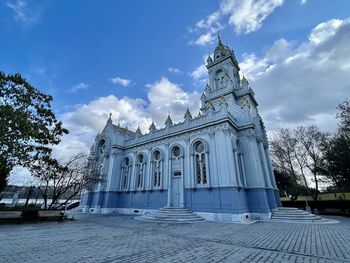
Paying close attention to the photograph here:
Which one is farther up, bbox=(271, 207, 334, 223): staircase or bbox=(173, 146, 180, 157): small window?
bbox=(173, 146, 180, 157): small window

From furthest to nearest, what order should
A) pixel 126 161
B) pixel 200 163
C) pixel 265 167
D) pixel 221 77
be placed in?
1. pixel 221 77
2. pixel 126 161
3. pixel 265 167
4. pixel 200 163

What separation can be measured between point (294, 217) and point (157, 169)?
14394 millimetres

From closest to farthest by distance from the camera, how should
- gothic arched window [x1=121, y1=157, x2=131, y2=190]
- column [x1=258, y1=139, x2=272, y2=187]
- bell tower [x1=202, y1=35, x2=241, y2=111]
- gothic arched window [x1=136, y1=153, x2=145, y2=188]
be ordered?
column [x1=258, y1=139, x2=272, y2=187], gothic arched window [x1=136, y1=153, x2=145, y2=188], gothic arched window [x1=121, y1=157, x2=131, y2=190], bell tower [x1=202, y1=35, x2=241, y2=111]

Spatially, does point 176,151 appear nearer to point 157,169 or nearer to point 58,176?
point 157,169

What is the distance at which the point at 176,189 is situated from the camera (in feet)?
63.5

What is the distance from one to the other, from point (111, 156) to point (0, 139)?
552 inches

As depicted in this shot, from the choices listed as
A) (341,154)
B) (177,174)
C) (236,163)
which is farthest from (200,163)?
(341,154)

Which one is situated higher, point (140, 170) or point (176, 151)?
point (176, 151)

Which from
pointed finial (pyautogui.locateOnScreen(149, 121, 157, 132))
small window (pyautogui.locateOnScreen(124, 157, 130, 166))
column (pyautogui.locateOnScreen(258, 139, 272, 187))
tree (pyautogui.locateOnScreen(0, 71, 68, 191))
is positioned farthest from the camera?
small window (pyautogui.locateOnScreen(124, 157, 130, 166))

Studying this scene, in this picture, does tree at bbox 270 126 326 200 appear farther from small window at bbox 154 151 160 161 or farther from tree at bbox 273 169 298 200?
small window at bbox 154 151 160 161

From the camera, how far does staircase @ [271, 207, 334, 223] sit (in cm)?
1448

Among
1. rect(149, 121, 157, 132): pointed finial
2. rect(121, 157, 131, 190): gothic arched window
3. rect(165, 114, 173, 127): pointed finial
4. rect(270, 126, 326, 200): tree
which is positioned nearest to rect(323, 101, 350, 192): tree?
rect(270, 126, 326, 200): tree

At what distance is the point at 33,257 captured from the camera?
554 cm

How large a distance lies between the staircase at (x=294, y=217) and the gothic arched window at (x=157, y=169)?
40.3 ft
